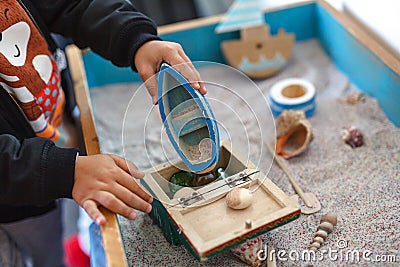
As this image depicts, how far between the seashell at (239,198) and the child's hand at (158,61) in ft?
0.48

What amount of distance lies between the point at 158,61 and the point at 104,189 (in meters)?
0.23

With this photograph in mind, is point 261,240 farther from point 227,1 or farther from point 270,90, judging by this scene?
point 227,1

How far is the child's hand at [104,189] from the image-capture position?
64 cm

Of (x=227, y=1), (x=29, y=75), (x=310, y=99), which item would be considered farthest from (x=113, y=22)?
(x=227, y=1)

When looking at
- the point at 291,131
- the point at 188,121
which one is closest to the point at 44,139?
the point at 188,121

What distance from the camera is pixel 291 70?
1112mm

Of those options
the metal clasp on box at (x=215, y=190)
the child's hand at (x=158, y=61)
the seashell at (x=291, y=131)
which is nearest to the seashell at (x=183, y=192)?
the metal clasp on box at (x=215, y=190)

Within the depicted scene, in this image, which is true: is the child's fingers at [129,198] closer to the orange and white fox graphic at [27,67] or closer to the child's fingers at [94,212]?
the child's fingers at [94,212]

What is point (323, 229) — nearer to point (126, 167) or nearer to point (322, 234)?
point (322, 234)

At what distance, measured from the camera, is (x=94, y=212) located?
0.63 m

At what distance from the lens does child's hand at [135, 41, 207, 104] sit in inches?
28.0

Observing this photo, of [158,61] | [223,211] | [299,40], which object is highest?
[158,61]

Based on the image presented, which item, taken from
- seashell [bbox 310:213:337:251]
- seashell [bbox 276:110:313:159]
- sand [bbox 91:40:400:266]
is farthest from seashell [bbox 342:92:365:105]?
seashell [bbox 310:213:337:251]

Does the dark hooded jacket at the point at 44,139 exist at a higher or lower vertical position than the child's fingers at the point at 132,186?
higher
